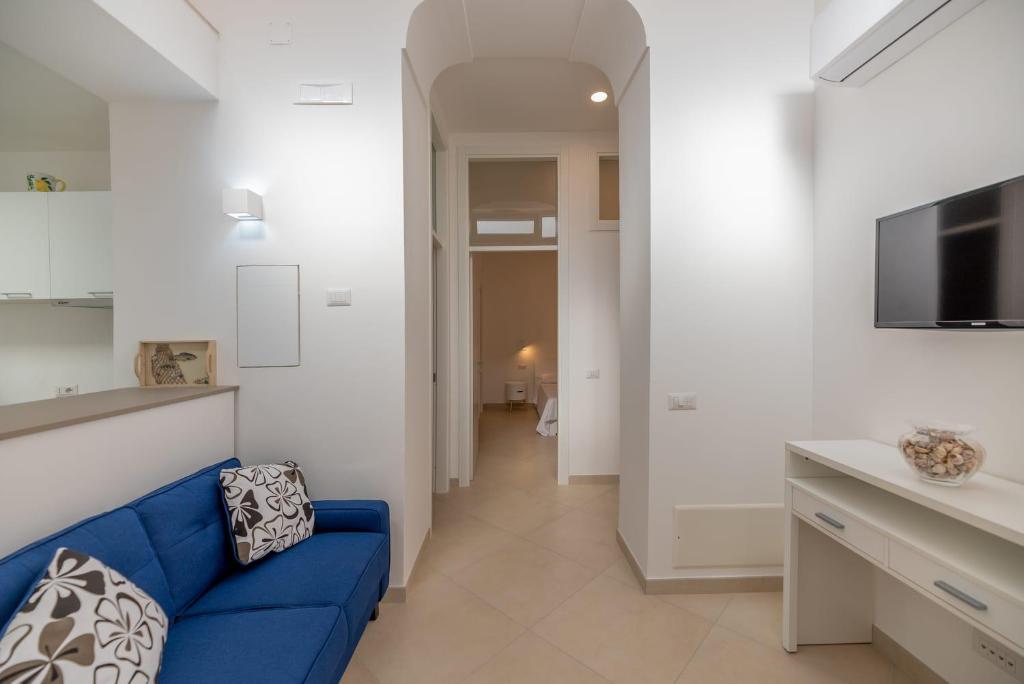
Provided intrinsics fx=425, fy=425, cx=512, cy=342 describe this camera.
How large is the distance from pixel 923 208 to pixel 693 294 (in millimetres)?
918

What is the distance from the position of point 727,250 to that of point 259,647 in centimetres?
255

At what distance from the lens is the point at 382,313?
223cm

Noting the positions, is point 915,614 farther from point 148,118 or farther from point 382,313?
point 148,118

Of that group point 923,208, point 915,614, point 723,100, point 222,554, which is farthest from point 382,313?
point 915,614

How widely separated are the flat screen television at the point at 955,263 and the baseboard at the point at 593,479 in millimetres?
2634

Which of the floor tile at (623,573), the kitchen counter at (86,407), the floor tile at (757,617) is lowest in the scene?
the floor tile at (623,573)

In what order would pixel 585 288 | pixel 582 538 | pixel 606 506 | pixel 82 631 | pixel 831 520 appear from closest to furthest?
pixel 82 631 < pixel 831 520 < pixel 582 538 < pixel 606 506 < pixel 585 288

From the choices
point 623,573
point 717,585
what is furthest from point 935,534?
point 623,573

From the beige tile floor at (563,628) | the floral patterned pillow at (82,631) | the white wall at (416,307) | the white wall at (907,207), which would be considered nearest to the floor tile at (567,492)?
the beige tile floor at (563,628)

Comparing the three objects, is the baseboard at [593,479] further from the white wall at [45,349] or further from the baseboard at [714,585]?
the white wall at [45,349]

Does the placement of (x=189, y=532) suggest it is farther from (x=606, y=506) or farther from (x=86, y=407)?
(x=606, y=506)

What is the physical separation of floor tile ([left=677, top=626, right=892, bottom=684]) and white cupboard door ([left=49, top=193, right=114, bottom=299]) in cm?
399

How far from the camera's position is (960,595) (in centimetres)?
115

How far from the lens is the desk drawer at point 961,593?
1.04 metres
